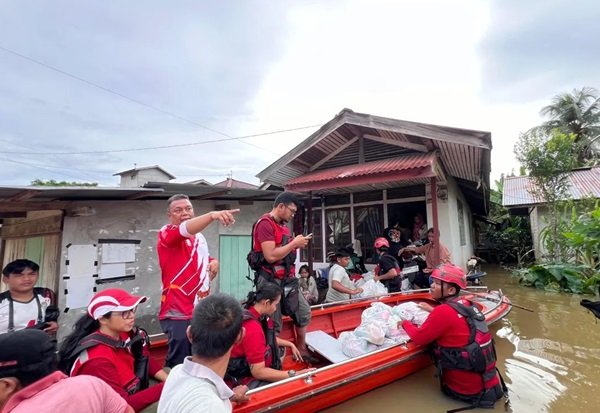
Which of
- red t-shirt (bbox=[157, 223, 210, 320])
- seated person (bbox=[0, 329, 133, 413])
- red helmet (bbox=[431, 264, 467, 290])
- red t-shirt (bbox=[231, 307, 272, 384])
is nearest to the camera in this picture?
seated person (bbox=[0, 329, 133, 413])

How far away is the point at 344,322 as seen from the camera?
15.9 ft

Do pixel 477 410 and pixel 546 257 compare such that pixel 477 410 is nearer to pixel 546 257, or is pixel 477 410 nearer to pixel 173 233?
pixel 173 233

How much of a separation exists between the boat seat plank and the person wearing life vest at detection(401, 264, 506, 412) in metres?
0.96

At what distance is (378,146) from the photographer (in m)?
7.47

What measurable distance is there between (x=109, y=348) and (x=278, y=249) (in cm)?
140

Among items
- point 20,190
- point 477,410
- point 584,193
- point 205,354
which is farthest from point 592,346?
point 584,193

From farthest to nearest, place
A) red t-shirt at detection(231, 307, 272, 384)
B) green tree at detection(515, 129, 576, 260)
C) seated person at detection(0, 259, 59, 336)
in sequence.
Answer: green tree at detection(515, 129, 576, 260), seated person at detection(0, 259, 59, 336), red t-shirt at detection(231, 307, 272, 384)

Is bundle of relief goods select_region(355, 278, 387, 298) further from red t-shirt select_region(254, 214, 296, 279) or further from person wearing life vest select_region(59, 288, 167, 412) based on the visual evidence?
person wearing life vest select_region(59, 288, 167, 412)

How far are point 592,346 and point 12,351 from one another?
7027 millimetres

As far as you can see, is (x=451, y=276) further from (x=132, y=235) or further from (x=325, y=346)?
(x=132, y=235)

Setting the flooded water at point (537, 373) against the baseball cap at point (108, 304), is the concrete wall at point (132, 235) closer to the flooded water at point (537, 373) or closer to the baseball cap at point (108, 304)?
the baseball cap at point (108, 304)

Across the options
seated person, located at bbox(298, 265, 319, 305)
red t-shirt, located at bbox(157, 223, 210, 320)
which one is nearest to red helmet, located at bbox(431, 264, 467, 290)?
red t-shirt, located at bbox(157, 223, 210, 320)

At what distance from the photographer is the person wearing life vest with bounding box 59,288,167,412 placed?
69.8 inches

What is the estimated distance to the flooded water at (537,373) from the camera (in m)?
3.24
